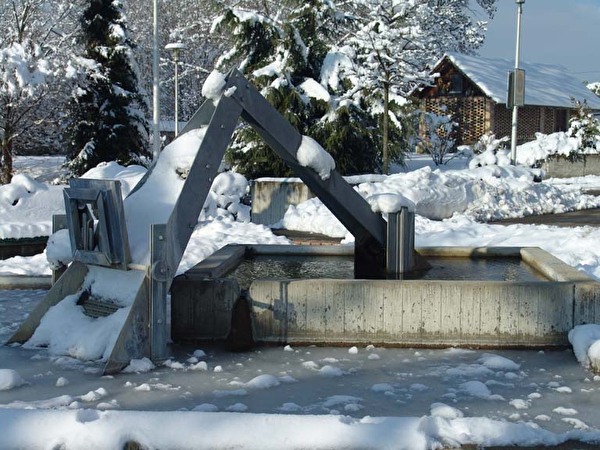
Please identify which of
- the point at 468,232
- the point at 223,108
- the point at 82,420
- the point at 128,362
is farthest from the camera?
the point at 468,232

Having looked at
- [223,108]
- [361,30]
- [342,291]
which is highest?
[361,30]

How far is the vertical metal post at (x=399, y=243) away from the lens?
26.5ft

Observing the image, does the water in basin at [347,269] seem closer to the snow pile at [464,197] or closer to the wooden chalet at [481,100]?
the snow pile at [464,197]

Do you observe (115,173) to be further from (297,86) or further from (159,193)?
(159,193)

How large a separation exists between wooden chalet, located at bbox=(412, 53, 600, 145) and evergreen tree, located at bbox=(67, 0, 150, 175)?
1314 cm

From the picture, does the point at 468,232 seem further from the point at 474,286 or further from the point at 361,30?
the point at 361,30

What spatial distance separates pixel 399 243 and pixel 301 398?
3.21 m

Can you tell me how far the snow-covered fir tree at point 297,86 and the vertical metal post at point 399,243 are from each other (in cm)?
1257

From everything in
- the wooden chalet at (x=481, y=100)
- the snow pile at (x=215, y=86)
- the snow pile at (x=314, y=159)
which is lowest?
the snow pile at (x=314, y=159)

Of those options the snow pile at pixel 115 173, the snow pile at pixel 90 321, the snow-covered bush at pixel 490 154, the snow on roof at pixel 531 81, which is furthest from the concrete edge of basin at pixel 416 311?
the snow on roof at pixel 531 81

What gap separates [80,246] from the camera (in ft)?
21.1

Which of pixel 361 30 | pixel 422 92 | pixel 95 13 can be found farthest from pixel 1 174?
pixel 422 92

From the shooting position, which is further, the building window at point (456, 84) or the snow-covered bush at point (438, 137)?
the building window at point (456, 84)

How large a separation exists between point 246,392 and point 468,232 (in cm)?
848
